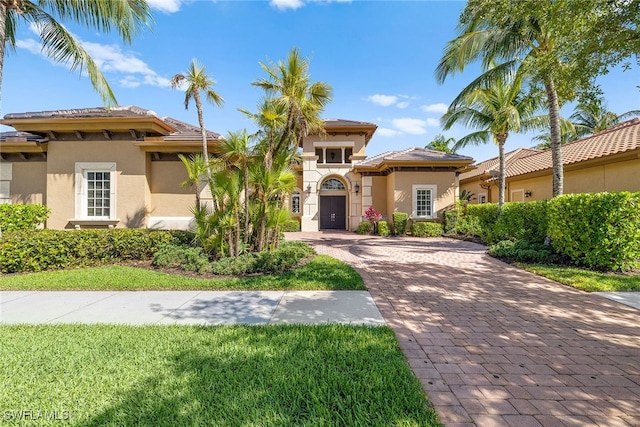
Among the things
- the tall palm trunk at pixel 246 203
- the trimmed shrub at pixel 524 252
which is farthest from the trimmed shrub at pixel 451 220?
the tall palm trunk at pixel 246 203

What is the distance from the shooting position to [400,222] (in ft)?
53.3

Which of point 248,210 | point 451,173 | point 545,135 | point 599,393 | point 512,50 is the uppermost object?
point 545,135

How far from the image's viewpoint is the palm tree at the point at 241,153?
8031mm

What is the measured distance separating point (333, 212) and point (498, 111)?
452 inches

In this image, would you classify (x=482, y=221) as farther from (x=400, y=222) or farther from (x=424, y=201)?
(x=400, y=222)

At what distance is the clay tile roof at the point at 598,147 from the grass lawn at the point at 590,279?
22.8 feet

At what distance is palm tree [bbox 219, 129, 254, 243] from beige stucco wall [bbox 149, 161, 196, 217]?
3.03 meters

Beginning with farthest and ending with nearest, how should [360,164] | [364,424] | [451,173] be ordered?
[360,164] → [451,173] → [364,424]

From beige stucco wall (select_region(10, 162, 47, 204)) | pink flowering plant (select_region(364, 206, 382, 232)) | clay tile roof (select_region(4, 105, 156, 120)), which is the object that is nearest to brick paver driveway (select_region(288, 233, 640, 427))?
pink flowering plant (select_region(364, 206, 382, 232))

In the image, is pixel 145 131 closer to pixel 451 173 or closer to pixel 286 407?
pixel 286 407

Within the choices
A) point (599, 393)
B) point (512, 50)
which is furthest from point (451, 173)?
point (599, 393)

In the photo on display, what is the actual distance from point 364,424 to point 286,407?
0.69m

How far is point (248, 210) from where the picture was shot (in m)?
8.47

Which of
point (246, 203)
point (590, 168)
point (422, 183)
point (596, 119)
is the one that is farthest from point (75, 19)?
point (596, 119)
